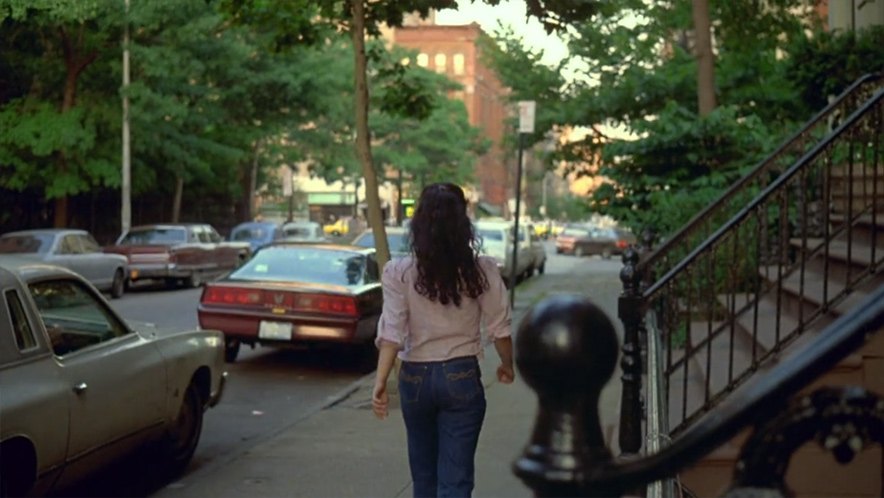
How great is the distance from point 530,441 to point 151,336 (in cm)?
635

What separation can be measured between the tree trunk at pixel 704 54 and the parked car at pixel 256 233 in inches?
999

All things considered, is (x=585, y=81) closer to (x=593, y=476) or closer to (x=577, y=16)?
(x=577, y=16)

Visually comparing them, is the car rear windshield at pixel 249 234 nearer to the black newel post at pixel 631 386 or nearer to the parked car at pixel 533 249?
the parked car at pixel 533 249

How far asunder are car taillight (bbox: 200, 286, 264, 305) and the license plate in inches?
11.6

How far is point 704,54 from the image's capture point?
1514 cm

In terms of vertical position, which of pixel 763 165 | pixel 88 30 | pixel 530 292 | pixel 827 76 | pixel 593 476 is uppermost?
pixel 88 30

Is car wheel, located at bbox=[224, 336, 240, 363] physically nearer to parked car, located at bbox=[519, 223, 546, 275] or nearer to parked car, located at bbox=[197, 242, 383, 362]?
parked car, located at bbox=[197, 242, 383, 362]

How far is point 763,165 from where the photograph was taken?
8.52 metres

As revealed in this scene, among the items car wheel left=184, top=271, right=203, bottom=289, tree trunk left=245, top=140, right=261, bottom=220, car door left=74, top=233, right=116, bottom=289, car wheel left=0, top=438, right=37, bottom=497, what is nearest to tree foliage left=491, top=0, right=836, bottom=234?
car wheel left=0, top=438, right=37, bottom=497

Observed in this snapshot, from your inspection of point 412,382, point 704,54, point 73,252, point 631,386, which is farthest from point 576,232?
point 412,382

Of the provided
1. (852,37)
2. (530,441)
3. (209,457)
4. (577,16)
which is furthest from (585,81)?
(530,441)

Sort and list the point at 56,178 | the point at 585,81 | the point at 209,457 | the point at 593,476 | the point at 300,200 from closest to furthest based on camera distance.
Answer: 1. the point at 593,476
2. the point at 209,457
3. the point at 585,81
4. the point at 56,178
5. the point at 300,200

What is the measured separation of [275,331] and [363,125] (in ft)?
9.67

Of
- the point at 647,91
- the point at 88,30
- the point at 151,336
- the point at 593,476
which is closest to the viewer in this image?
the point at 593,476
